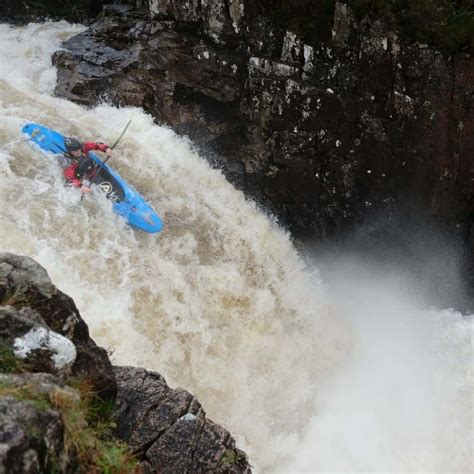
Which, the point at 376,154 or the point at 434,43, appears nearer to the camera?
the point at 434,43

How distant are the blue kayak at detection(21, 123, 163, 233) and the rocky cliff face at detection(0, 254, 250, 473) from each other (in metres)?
3.90

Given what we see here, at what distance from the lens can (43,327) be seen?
3.70 m

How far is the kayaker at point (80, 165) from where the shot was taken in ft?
27.4

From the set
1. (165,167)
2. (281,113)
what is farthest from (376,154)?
(165,167)

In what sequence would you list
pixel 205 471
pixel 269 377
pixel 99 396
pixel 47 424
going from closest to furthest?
1. pixel 47 424
2. pixel 99 396
3. pixel 205 471
4. pixel 269 377

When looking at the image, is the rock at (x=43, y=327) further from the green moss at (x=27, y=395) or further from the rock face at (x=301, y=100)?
the rock face at (x=301, y=100)

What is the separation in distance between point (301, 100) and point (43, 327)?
761cm

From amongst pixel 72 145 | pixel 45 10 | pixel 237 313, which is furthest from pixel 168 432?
pixel 45 10

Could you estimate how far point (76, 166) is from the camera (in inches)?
335

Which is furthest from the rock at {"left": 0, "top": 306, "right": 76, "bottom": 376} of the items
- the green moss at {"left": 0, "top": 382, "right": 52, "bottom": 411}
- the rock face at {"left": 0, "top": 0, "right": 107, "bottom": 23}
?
the rock face at {"left": 0, "top": 0, "right": 107, "bottom": 23}

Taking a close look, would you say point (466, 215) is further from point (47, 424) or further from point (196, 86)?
point (47, 424)

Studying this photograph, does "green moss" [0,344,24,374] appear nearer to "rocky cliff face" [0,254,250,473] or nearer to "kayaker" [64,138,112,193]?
"rocky cliff face" [0,254,250,473]

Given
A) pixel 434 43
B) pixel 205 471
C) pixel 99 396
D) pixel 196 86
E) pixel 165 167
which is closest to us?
pixel 99 396

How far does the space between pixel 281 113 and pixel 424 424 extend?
20.5ft
